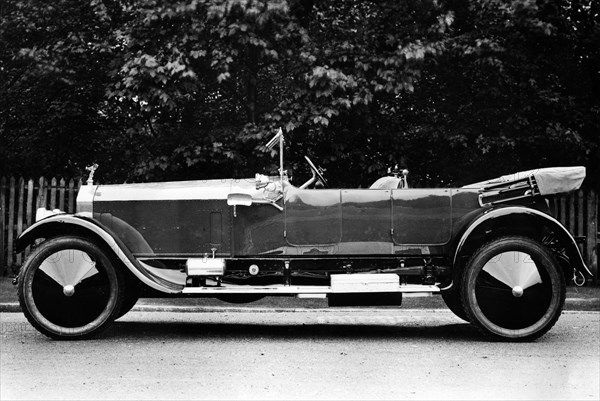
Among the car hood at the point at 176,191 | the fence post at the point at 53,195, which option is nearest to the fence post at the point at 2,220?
the fence post at the point at 53,195

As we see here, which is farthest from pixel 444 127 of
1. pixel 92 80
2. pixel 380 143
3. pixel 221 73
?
pixel 92 80

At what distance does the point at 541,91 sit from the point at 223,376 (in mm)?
9900

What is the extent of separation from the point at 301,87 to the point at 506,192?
18.2 feet

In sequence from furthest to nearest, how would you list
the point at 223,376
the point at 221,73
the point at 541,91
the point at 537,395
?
the point at 541,91 → the point at 221,73 → the point at 223,376 → the point at 537,395

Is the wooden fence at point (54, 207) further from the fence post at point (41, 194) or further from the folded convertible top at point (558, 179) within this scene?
the folded convertible top at point (558, 179)

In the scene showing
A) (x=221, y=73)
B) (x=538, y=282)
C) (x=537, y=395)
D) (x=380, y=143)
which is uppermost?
(x=221, y=73)

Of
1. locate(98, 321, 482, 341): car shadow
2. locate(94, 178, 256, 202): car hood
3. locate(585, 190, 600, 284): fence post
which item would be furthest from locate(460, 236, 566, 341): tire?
locate(585, 190, 600, 284): fence post

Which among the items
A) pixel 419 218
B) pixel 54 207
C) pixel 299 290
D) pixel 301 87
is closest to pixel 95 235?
pixel 299 290

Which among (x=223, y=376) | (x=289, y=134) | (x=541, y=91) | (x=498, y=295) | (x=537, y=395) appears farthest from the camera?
(x=541, y=91)

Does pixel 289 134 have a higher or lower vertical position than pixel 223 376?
higher

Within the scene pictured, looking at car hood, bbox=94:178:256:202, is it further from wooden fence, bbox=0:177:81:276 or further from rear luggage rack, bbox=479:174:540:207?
wooden fence, bbox=0:177:81:276

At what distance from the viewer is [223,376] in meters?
5.90

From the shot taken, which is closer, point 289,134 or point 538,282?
point 538,282

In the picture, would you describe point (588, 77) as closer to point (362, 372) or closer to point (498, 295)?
point (498, 295)
